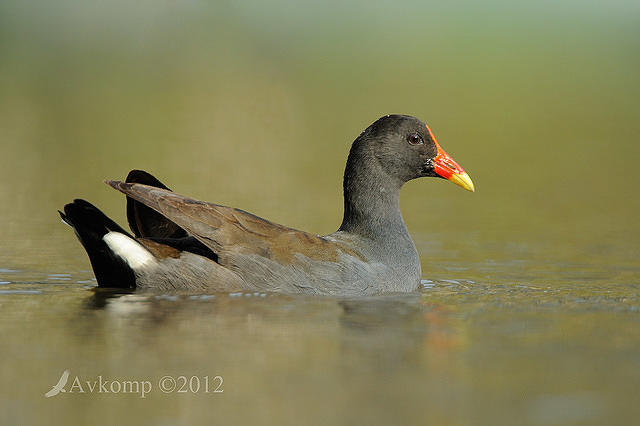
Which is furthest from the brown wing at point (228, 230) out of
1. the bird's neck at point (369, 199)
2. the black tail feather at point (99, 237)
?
the bird's neck at point (369, 199)

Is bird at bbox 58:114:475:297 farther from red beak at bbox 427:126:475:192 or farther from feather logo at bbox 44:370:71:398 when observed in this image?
feather logo at bbox 44:370:71:398

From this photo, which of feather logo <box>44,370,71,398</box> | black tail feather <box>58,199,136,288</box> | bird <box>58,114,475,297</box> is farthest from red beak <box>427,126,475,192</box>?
feather logo <box>44,370,71,398</box>

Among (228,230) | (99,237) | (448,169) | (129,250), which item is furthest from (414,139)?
(99,237)

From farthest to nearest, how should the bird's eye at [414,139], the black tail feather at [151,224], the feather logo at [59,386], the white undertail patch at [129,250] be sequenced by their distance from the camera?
the bird's eye at [414,139]
the black tail feather at [151,224]
the white undertail patch at [129,250]
the feather logo at [59,386]

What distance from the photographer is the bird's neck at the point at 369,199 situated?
27.3 feet

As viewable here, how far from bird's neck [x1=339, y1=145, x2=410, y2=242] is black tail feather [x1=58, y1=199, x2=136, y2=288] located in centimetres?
189

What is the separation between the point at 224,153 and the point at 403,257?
11417 mm

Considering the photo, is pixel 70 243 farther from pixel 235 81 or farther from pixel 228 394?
pixel 235 81

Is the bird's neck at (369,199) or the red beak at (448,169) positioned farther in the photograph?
the red beak at (448,169)

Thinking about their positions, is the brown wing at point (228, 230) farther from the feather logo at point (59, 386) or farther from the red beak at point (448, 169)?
the feather logo at point (59, 386)

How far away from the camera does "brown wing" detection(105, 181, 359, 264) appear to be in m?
7.41

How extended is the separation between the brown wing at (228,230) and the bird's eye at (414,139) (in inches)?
52.6

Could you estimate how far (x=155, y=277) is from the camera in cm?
750

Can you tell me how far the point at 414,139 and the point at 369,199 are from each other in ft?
2.11
